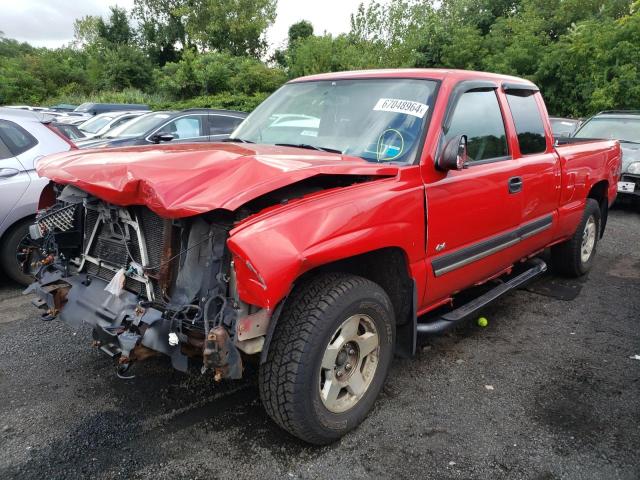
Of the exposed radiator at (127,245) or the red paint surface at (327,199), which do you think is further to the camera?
the exposed radiator at (127,245)

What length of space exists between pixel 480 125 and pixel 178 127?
7.15m

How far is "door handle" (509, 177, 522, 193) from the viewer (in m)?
3.73

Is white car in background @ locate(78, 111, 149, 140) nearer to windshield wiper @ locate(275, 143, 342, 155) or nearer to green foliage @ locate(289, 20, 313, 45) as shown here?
windshield wiper @ locate(275, 143, 342, 155)

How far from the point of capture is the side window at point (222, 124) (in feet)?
32.5

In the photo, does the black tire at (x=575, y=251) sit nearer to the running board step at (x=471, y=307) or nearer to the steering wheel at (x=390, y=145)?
the running board step at (x=471, y=307)

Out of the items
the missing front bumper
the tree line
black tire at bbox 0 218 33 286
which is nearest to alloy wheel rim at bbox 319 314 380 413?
the missing front bumper

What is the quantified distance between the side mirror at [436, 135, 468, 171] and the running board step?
3.14 ft

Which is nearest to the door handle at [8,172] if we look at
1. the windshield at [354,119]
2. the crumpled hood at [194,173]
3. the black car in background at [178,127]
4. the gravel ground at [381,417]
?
the gravel ground at [381,417]

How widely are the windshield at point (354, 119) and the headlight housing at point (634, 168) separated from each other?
6895 mm

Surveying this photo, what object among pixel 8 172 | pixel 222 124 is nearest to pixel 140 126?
pixel 222 124

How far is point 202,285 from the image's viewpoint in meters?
2.46

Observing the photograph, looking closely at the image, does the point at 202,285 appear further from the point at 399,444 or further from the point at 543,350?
the point at 543,350

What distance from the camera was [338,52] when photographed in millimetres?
24922

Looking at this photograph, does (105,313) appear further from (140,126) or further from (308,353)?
(140,126)
